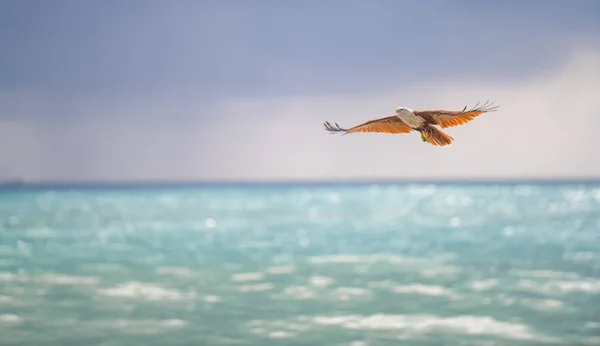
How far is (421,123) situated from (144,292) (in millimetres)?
A: 22146

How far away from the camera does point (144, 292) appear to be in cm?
2417

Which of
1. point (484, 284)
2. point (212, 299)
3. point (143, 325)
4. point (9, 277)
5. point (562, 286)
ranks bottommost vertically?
point (143, 325)

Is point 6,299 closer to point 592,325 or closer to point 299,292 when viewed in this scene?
point 299,292

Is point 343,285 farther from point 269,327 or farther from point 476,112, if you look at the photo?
point 476,112

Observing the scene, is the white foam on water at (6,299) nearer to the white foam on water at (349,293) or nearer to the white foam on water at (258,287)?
the white foam on water at (258,287)

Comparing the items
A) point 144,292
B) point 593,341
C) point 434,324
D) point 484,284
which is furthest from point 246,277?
point 593,341

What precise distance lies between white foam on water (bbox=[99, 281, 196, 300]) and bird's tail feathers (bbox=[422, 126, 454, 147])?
20.6 m

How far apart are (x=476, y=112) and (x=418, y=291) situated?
68.6 ft

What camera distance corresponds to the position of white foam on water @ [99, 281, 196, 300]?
76.3 feet

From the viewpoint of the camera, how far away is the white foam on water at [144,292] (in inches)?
916

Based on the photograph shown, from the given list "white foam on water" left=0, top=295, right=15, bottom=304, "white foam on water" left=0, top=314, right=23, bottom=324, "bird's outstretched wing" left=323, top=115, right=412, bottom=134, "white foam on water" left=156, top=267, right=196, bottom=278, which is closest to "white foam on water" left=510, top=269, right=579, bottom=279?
"white foam on water" left=156, top=267, right=196, bottom=278

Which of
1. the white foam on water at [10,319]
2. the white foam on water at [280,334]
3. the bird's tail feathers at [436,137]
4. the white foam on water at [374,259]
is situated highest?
the white foam on water at [374,259]

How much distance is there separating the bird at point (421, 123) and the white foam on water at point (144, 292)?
2044 centimetres

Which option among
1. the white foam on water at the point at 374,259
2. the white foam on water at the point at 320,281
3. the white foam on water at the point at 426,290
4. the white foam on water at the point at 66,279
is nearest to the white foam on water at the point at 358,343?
the white foam on water at the point at 426,290
